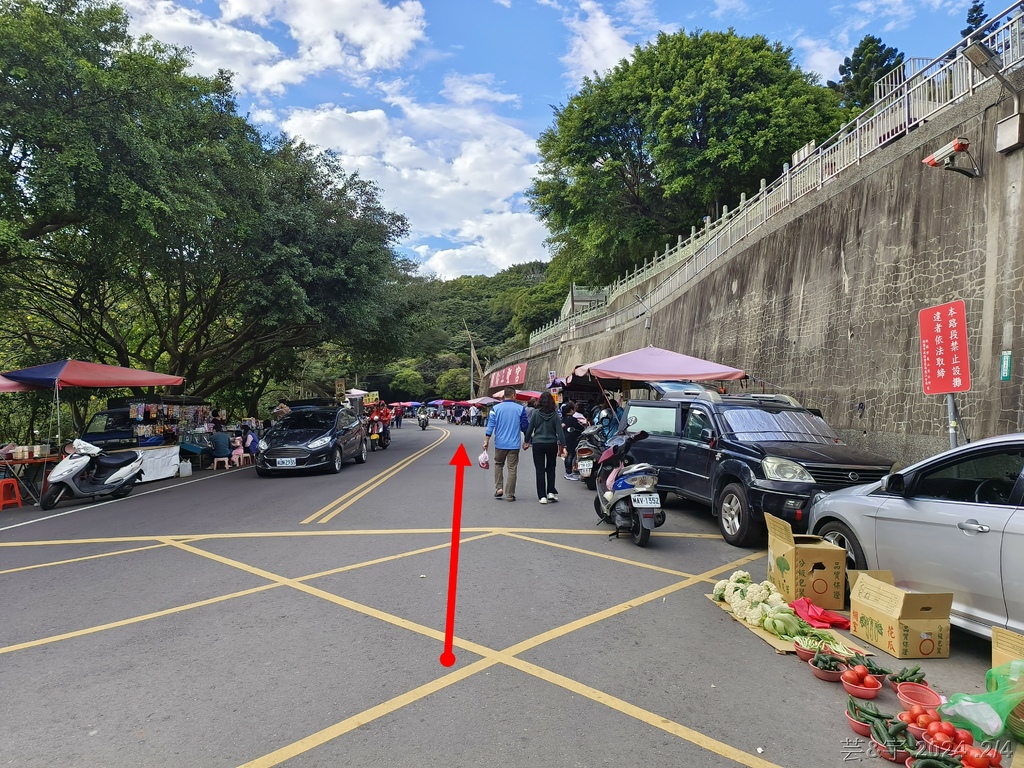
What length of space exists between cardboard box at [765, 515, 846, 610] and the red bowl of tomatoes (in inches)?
52.4

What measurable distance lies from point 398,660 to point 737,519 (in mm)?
4871

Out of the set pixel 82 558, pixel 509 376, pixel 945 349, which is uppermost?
pixel 509 376

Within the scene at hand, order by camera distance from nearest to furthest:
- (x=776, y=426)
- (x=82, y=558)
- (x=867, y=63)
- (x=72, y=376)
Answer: (x=82, y=558)
(x=776, y=426)
(x=72, y=376)
(x=867, y=63)

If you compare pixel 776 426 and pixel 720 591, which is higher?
pixel 776 426

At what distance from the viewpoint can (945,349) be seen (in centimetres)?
813

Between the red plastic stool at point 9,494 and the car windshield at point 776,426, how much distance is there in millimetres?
12754

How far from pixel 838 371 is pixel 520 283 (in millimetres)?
→ 86002

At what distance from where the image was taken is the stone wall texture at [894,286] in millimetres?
9859

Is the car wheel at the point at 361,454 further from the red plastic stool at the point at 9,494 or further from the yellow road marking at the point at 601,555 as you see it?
the yellow road marking at the point at 601,555

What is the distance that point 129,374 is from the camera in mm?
15086

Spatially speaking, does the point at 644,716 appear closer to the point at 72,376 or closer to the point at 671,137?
the point at 72,376

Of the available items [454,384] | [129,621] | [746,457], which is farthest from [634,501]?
[454,384]

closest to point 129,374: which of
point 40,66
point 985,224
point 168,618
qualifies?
point 40,66

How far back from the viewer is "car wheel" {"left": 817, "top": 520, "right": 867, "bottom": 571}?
535 cm
